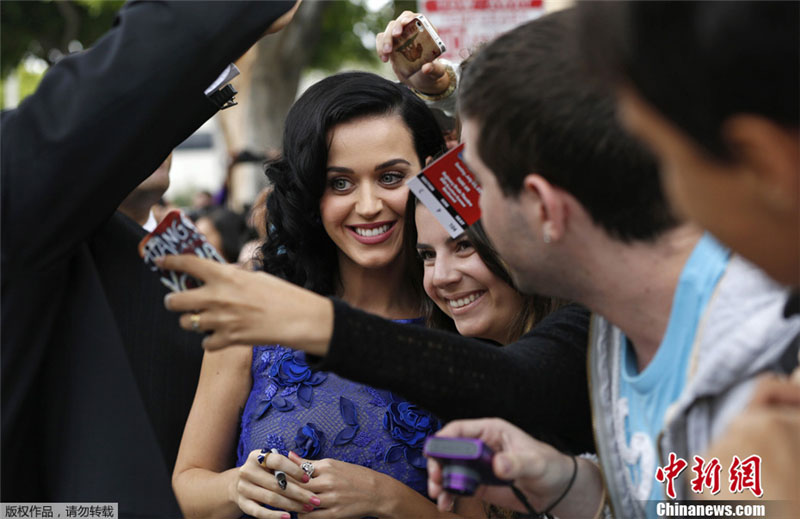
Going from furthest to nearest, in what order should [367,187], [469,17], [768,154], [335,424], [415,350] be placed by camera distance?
[469,17], [367,187], [335,424], [415,350], [768,154]

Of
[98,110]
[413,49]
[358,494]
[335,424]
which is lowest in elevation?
[358,494]

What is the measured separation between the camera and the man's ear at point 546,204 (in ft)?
6.01

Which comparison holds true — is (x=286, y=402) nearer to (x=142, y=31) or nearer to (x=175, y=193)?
(x=142, y=31)

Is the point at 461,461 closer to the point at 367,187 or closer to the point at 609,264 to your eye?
the point at 609,264

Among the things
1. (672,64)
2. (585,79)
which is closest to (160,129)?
(585,79)

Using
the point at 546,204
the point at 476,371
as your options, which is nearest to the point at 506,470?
the point at 476,371

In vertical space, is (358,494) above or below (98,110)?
below

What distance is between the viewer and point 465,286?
2895 mm

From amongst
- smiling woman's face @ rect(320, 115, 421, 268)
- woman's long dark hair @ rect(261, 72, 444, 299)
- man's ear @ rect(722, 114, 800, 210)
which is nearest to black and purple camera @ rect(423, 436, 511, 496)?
man's ear @ rect(722, 114, 800, 210)

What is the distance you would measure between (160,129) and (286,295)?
1.32 feet

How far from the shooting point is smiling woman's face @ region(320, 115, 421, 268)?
2.99m

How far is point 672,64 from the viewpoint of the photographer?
1.12 metres

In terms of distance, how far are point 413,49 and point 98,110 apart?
1.38 metres

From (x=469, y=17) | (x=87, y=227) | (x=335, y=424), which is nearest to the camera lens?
(x=87, y=227)
